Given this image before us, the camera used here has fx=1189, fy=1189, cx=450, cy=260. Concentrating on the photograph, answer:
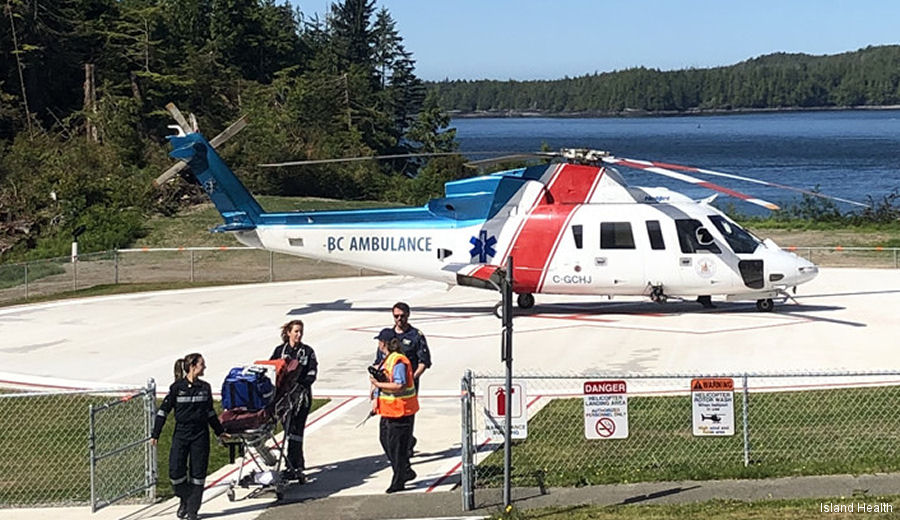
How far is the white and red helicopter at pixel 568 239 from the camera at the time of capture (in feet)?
87.3

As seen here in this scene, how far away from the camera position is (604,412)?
13.8 meters

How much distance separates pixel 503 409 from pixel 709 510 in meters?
2.50

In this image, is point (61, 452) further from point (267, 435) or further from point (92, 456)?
point (267, 435)

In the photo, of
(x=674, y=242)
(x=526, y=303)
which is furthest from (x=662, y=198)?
(x=526, y=303)

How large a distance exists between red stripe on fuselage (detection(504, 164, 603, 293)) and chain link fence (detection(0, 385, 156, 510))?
10.0m

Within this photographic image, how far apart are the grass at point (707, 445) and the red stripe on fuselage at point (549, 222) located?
27.9 feet

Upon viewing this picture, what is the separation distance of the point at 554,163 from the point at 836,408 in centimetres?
1079

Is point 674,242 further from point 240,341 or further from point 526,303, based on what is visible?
point 240,341

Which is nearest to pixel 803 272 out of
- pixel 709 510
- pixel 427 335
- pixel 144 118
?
pixel 427 335

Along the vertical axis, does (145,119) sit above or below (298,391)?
above

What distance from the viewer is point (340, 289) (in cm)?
3450

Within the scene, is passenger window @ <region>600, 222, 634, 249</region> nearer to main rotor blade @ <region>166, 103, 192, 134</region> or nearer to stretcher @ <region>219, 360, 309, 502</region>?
main rotor blade @ <region>166, 103, 192, 134</region>

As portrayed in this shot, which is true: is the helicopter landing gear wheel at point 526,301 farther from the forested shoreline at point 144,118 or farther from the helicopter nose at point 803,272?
the forested shoreline at point 144,118

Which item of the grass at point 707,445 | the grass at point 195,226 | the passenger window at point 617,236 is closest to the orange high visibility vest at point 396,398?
the grass at point 707,445
